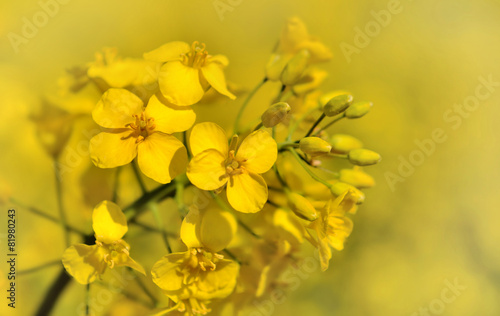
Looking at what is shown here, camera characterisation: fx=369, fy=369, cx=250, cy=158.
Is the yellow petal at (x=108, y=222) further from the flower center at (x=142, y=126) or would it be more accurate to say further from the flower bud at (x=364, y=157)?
the flower bud at (x=364, y=157)

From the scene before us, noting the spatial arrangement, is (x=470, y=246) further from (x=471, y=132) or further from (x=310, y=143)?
(x=310, y=143)

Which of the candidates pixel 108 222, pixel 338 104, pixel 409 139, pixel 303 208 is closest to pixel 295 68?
pixel 338 104

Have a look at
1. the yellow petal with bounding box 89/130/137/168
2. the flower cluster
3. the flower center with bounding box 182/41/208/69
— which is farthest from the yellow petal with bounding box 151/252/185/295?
the flower center with bounding box 182/41/208/69

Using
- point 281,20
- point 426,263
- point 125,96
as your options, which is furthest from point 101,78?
point 426,263

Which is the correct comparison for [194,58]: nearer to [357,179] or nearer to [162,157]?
[162,157]

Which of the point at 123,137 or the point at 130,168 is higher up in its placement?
the point at 123,137

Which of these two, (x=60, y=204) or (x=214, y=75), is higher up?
(x=214, y=75)
